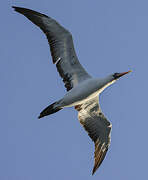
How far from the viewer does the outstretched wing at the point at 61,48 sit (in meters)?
18.1

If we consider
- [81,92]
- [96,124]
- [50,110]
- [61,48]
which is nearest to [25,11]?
[61,48]

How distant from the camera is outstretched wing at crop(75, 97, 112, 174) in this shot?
19.8m

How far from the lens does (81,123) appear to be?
789 inches

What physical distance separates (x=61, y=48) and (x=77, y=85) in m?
1.56

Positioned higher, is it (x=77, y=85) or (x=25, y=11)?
(x=25, y=11)

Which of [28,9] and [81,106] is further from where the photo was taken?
[81,106]

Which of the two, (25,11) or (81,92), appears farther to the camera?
(81,92)

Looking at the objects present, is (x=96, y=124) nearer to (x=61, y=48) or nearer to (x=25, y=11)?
(x=61, y=48)

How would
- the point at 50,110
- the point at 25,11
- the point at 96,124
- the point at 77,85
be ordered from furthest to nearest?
the point at 96,124, the point at 77,85, the point at 50,110, the point at 25,11

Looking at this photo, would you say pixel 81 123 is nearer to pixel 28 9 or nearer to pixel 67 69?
pixel 67 69

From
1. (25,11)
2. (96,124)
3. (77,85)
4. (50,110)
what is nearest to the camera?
(25,11)

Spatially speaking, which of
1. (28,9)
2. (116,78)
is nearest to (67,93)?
(116,78)

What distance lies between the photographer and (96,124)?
20078mm

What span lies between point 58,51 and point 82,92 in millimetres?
1891
